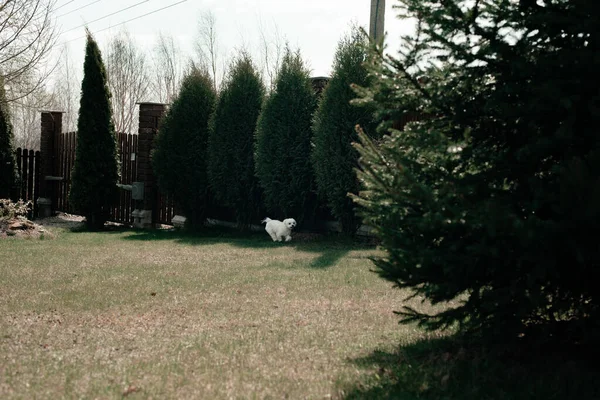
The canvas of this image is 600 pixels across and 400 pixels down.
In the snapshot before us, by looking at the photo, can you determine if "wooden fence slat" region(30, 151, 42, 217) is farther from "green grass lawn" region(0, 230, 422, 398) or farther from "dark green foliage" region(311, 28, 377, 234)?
"dark green foliage" region(311, 28, 377, 234)

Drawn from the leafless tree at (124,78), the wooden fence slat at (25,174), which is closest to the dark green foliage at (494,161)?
the wooden fence slat at (25,174)

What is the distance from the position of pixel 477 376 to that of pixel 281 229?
26.5ft

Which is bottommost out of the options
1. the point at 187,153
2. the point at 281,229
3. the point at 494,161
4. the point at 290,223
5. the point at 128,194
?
the point at 281,229

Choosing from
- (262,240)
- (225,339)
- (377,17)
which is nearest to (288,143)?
(262,240)

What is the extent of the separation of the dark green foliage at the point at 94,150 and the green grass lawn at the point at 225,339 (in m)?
6.22

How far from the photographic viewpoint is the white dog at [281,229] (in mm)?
11430

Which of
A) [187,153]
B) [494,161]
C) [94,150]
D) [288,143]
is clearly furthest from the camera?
[94,150]

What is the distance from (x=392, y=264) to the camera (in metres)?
3.52

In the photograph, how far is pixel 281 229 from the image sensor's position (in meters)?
11.5

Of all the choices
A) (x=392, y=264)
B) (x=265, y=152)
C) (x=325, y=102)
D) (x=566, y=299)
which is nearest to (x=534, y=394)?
(x=566, y=299)

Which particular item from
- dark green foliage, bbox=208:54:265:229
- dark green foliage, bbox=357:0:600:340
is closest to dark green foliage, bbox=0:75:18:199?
dark green foliage, bbox=208:54:265:229

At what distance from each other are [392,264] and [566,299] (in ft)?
3.23

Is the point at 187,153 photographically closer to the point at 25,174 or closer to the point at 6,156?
the point at 6,156

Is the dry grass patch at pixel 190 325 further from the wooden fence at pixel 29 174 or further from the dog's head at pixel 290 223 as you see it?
the wooden fence at pixel 29 174
